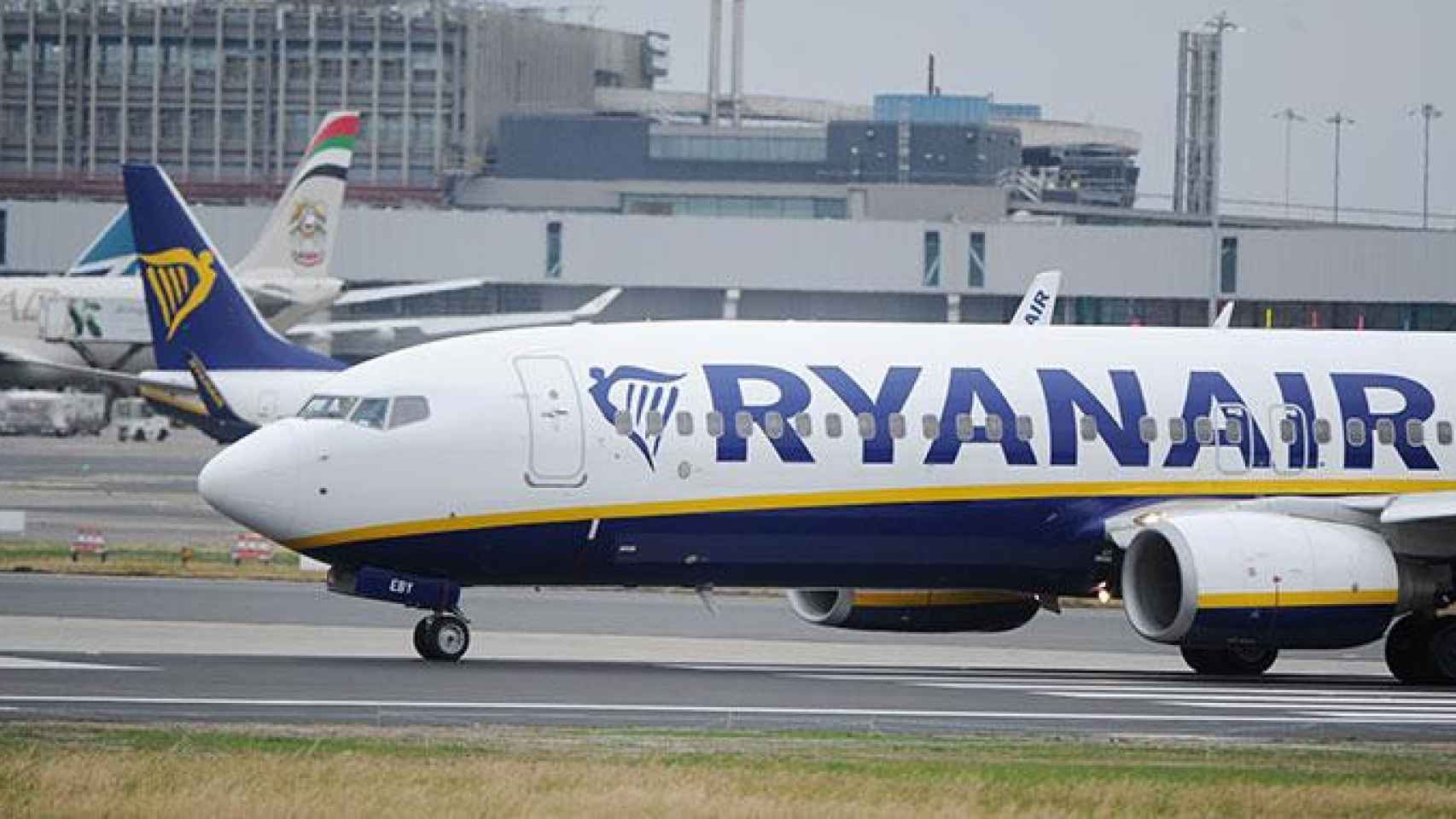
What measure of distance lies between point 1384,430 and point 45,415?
3363 inches

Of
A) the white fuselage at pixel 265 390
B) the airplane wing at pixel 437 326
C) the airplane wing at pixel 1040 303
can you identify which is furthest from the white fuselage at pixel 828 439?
the airplane wing at pixel 437 326

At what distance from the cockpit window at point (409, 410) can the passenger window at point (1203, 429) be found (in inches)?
344

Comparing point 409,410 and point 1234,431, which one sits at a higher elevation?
point 409,410

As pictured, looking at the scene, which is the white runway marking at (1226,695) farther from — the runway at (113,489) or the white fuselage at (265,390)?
the white fuselage at (265,390)

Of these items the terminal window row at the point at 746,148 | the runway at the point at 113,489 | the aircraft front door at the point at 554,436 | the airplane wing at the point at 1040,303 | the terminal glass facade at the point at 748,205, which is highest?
the terminal window row at the point at 746,148

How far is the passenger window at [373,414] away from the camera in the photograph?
107 feet

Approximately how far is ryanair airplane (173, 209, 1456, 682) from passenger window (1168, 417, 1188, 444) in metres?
0.03

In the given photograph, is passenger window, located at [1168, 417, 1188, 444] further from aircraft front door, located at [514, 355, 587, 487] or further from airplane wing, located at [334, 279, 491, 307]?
airplane wing, located at [334, 279, 491, 307]

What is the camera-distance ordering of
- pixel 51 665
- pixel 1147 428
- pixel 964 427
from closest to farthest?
pixel 51 665 < pixel 964 427 < pixel 1147 428

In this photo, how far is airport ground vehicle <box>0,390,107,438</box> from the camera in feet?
377

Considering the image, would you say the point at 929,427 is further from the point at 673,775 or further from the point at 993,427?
the point at 673,775

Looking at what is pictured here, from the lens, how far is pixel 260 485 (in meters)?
32.3

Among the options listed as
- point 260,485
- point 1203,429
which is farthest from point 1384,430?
point 260,485

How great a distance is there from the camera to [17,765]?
21141mm
